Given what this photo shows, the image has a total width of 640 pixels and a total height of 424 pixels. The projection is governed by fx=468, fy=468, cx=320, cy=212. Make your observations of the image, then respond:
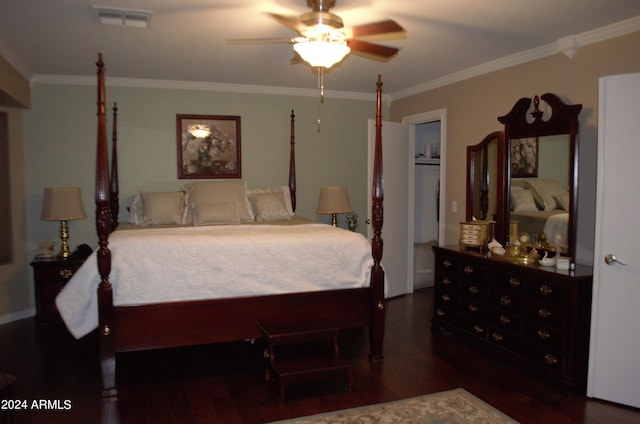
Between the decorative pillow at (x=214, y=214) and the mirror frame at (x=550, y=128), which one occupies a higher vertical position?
the mirror frame at (x=550, y=128)

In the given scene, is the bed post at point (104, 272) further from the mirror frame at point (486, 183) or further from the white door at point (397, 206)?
the mirror frame at point (486, 183)

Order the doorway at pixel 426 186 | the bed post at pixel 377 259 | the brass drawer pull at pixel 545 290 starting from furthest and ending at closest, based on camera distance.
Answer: the doorway at pixel 426 186
the bed post at pixel 377 259
the brass drawer pull at pixel 545 290

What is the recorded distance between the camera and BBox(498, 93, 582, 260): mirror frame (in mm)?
3215

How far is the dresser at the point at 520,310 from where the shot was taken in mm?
2938

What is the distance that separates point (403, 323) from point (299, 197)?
6.49 feet

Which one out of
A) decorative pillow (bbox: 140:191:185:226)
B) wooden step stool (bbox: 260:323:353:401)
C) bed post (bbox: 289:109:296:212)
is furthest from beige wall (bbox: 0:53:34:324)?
wooden step stool (bbox: 260:323:353:401)

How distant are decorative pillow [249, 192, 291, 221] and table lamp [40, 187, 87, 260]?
1.62 metres

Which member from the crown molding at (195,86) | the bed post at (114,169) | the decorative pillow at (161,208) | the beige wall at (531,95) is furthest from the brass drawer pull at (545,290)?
the bed post at (114,169)

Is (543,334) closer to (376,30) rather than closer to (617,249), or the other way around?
(617,249)

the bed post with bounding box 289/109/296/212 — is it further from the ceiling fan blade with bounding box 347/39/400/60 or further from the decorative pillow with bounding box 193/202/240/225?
the ceiling fan blade with bounding box 347/39/400/60

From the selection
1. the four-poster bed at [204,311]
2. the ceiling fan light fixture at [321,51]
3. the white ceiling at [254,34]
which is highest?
the white ceiling at [254,34]

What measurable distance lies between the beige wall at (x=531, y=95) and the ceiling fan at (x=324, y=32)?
1571 mm

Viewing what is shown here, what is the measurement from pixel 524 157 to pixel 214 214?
2.75 metres

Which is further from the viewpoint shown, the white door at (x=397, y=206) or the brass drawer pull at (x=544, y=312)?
the white door at (x=397, y=206)
